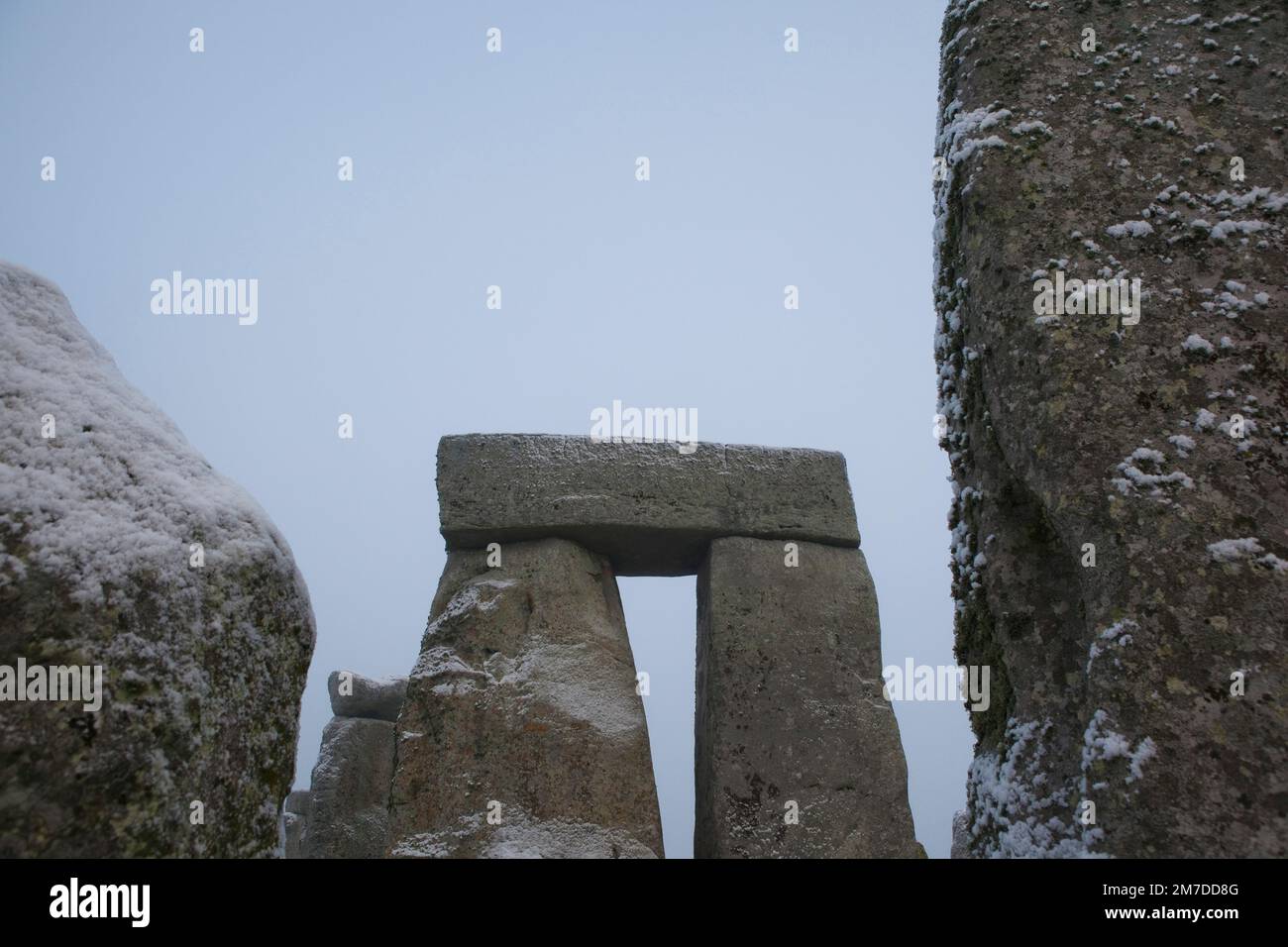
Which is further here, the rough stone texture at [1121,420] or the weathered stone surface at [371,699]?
the weathered stone surface at [371,699]

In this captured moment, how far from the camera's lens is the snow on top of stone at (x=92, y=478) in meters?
1.70

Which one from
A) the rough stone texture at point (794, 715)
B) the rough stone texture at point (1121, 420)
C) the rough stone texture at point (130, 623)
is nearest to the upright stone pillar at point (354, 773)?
the rough stone texture at point (794, 715)

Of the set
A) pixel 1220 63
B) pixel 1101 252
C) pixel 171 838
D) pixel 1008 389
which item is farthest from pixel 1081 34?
pixel 171 838

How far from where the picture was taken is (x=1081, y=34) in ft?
8.43

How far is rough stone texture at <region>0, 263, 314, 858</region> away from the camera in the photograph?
62.2 inches

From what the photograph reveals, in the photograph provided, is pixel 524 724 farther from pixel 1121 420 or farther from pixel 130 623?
pixel 1121 420

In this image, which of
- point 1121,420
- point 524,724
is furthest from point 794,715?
point 1121,420

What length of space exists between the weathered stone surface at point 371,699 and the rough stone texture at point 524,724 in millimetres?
3168

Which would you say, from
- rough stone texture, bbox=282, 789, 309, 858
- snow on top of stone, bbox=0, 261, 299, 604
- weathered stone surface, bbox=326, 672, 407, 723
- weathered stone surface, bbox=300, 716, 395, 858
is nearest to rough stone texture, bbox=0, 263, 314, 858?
snow on top of stone, bbox=0, 261, 299, 604

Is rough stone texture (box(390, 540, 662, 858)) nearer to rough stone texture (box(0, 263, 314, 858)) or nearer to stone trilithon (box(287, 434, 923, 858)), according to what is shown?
stone trilithon (box(287, 434, 923, 858))

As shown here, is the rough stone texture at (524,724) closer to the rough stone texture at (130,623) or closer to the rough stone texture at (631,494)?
the rough stone texture at (631,494)

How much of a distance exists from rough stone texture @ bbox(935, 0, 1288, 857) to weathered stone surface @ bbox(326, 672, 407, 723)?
6.58 meters

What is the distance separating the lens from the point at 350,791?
25.5ft

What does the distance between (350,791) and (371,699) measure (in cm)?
77
